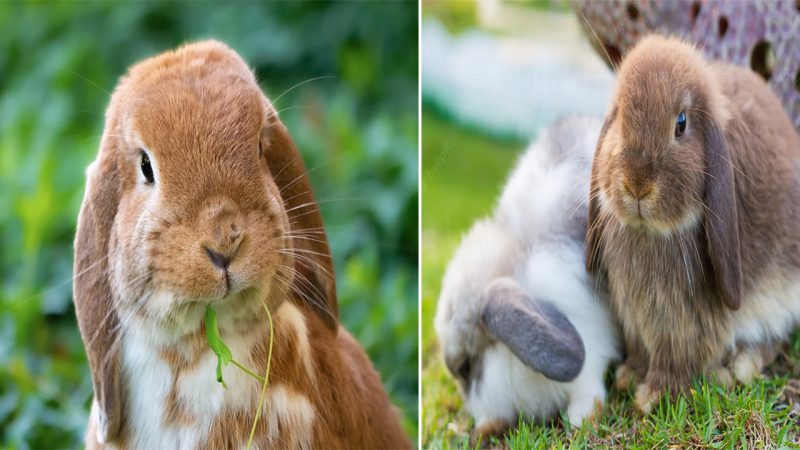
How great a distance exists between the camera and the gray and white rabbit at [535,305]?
6.00 feet

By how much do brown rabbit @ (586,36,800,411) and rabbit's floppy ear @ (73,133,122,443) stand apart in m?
0.87

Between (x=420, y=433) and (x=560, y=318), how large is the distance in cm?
44

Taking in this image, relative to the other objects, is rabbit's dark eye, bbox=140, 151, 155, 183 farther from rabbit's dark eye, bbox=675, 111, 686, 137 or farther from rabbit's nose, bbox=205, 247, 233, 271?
rabbit's dark eye, bbox=675, 111, 686, 137

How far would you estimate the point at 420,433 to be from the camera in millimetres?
2066

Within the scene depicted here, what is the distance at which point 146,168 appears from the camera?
1.61 metres

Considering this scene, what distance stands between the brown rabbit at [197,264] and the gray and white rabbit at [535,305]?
0.33 meters

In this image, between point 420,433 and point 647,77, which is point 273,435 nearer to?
A: point 420,433

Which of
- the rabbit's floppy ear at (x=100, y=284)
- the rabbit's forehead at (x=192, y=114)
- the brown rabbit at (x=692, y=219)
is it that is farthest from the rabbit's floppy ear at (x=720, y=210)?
the rabbit's floppy ear at (x=100, y=284)

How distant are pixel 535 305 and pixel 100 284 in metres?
0.81

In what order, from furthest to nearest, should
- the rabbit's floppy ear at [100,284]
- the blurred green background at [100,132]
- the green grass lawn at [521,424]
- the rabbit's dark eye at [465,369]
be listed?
the blurred green background at [100,132]
the rabbit's dark eye at [465,369]
the green grass lawn at [521,424]
the rabbit's floppy ear at [100,284]

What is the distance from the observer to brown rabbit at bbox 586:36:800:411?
1699mm

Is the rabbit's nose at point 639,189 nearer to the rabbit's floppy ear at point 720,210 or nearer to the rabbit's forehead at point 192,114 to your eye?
the rabbit's floppy ear at point 720,210

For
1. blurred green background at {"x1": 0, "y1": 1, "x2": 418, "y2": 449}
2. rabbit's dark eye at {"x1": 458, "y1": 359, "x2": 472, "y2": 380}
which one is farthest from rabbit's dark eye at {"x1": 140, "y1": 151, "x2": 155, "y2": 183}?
rabbit's dark eye at {"x1": 458, "y1": 359, "x2": 472, "y2": 380}

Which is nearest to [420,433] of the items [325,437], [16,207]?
[325,437]
